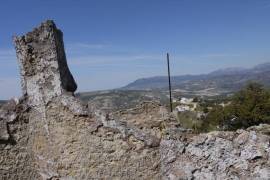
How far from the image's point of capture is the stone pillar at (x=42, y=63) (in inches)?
310

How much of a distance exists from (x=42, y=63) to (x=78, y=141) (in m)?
1.82

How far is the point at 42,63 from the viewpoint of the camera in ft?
A: 26.2

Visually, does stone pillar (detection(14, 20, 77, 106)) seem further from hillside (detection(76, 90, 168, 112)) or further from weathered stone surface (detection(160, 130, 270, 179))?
weathered stone surface (detection(160, 130, 270, 179))

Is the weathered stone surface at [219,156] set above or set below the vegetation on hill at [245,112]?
above

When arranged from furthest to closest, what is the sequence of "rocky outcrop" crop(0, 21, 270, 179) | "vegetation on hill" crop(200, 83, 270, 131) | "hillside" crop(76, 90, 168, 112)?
"vegetation on hill" crop(200, 83, 270, 131)
"hillside" crop(76, 90, 168, 112)
"rocky outcrop" crop(0, 21, 270, 179)

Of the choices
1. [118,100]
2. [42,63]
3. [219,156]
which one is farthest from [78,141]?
[118,100]

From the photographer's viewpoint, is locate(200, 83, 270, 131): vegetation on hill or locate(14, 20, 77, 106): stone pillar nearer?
locate(14, 20, 77, 106): stone pillar

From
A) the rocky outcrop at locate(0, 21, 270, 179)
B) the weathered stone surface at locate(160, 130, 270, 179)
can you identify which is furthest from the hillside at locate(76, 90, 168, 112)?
the weathered stone surface at locate(160, 130, 270, 179)

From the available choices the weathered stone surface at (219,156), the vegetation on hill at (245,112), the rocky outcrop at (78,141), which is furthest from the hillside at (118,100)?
the vegetation on hill at (245,112)

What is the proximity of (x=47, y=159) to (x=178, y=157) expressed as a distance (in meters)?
2.89

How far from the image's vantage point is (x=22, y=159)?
8.25 metres

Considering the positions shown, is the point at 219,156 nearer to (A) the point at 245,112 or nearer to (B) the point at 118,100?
(A) the point at 245,112

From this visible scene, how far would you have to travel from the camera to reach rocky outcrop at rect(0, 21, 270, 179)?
686 centimetres

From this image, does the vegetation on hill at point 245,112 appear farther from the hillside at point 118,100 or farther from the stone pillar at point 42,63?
the stone pillar at point 42,63
